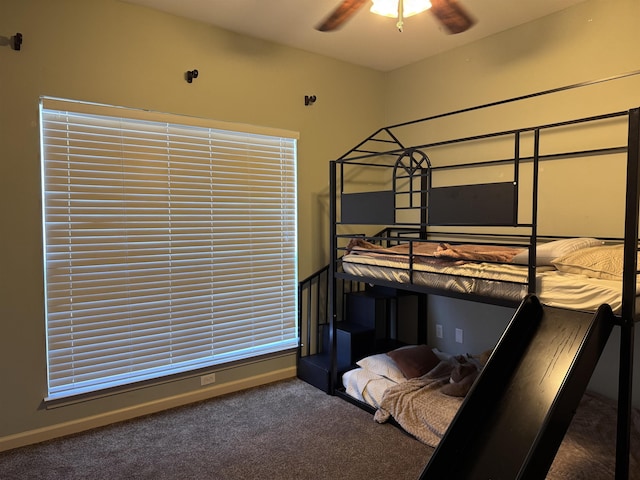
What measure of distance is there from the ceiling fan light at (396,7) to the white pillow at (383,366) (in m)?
2.24

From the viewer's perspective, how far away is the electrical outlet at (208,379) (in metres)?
3.26

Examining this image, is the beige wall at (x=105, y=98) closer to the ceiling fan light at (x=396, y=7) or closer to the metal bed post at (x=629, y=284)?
the ceiling fan light at (x=396, y=7)

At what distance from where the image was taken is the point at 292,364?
3711mm

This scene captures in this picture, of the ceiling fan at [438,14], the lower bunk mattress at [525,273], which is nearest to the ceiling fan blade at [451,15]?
the ceiling fan at [438,14]

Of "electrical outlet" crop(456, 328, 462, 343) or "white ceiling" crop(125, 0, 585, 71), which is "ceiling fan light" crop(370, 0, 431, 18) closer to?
"white ceiling" crop(125, 0, 585, 71)

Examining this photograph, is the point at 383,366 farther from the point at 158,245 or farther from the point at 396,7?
the point at 396,7

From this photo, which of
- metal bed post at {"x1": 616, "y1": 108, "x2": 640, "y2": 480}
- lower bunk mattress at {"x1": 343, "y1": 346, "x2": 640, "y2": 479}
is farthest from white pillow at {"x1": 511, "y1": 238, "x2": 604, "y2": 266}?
lower bunk mattress at {"x1": 343, "y1": 346, "x2": 640, "y2": 479}

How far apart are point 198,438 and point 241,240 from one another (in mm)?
1395

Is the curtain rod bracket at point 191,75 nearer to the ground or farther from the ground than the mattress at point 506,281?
farther from the ground

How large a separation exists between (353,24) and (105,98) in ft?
5.73

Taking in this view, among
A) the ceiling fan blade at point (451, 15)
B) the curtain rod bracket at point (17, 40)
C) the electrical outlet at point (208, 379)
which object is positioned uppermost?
the ceiling fan blade at point (451, 15)

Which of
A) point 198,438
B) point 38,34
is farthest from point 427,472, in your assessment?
point 38,34

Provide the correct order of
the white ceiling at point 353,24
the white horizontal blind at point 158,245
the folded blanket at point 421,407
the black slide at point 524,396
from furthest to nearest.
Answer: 1. the white ceiling at point 353,24
2. the white horizontal blind at point 158,245
3. the folded blanket at point 421,407
4. the black slide at point 524,396

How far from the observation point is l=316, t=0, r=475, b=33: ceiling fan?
2.23 metres
